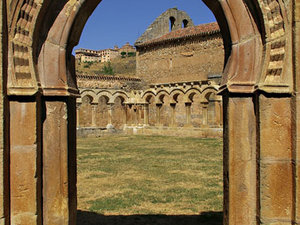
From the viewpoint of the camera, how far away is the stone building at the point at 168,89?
69.8 feet

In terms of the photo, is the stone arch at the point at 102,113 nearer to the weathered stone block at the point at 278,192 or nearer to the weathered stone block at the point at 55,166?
the weathered stone block at the point at 55,166

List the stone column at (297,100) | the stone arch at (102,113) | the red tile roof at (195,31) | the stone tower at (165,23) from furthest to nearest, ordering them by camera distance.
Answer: the stone tower at (165,23), the stone arch at (102,113), the red tile roof at (195,31), the stone column at (297,100)

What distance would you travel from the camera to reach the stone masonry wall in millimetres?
27266

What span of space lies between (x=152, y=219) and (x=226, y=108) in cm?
279

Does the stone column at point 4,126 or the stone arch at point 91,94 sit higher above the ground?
the stone arch at point 91,94

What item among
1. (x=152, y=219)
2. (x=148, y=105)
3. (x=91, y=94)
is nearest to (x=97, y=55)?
(x=148, y=105)

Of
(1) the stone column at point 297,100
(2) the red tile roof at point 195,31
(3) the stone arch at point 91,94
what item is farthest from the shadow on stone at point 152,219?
(2) the red tile roof at point 195,31

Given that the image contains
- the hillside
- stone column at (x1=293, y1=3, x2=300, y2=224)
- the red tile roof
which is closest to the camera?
stone column at (x1=293, y1=3, x2=300, y2=224)

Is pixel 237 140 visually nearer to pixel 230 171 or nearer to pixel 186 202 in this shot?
pixel 230 171

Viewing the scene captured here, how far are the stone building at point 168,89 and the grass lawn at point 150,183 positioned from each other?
7848mm

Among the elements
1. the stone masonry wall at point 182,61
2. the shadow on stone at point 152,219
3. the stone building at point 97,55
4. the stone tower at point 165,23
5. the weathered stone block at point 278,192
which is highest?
the stone building at point 97,55

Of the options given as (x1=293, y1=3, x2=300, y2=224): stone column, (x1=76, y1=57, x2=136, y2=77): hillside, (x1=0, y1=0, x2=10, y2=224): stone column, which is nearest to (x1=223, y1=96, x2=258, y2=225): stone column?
(x1=293, y1=3, x2=300, y2=224): stone column

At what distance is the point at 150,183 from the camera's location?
7738mm

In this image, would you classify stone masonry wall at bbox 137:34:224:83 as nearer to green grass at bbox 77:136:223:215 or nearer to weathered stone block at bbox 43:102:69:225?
green grass at bbox 77:136:223:215
